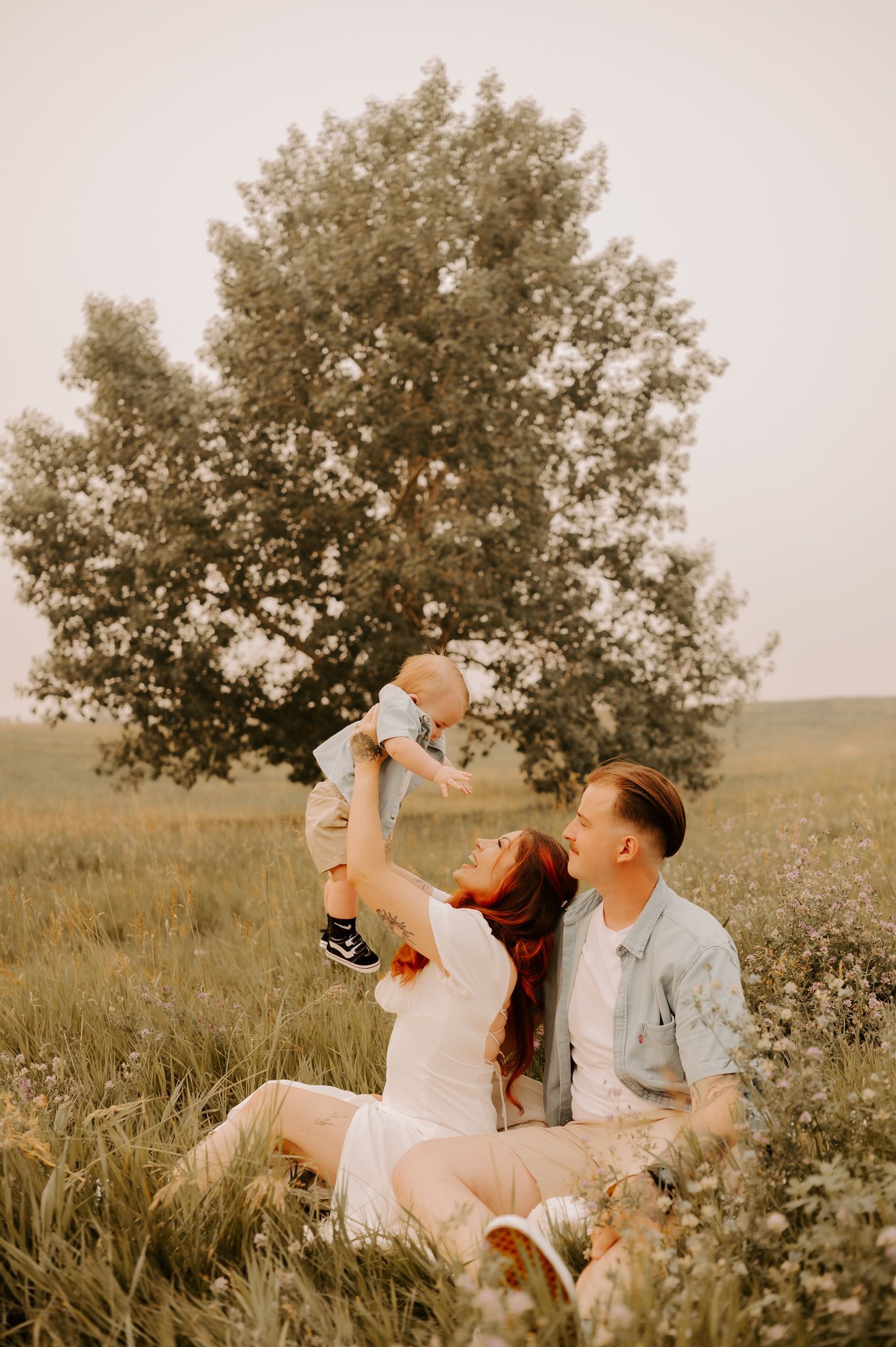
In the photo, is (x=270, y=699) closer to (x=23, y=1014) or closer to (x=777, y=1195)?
(x=23, y=1014)

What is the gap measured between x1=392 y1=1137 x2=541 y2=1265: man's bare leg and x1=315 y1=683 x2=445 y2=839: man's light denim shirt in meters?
1.53

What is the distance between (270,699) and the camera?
16.5 meters

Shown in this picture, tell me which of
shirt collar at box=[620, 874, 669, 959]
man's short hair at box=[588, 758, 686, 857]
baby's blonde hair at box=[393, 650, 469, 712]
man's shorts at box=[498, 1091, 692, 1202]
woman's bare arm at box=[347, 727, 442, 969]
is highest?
baby's blonde hair at box=[393, 650, 469, 712]

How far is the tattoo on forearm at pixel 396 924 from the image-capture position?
3617 mm

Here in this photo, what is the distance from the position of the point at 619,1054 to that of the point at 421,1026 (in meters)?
0.73

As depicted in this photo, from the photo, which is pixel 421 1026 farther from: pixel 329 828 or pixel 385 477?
pixel 385 477

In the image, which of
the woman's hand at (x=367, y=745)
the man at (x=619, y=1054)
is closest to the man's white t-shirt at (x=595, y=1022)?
the man at (x=619, y=1054)

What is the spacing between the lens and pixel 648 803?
3.74 meters

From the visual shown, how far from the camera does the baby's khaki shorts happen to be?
17.1ft

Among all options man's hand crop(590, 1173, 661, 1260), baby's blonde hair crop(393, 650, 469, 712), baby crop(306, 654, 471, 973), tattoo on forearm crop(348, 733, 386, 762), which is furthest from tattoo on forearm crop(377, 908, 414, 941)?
baby's blonde hair crop(393, 650, 469, 712)

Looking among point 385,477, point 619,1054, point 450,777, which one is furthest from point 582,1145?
point 385,477

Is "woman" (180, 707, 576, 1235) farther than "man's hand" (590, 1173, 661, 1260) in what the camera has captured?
Yes

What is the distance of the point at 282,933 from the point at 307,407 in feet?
35.8

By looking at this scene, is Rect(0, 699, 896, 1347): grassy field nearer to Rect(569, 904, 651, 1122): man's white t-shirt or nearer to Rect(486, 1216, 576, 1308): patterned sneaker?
Rect(486, 1216, 576, 1308): patterned sneaker
